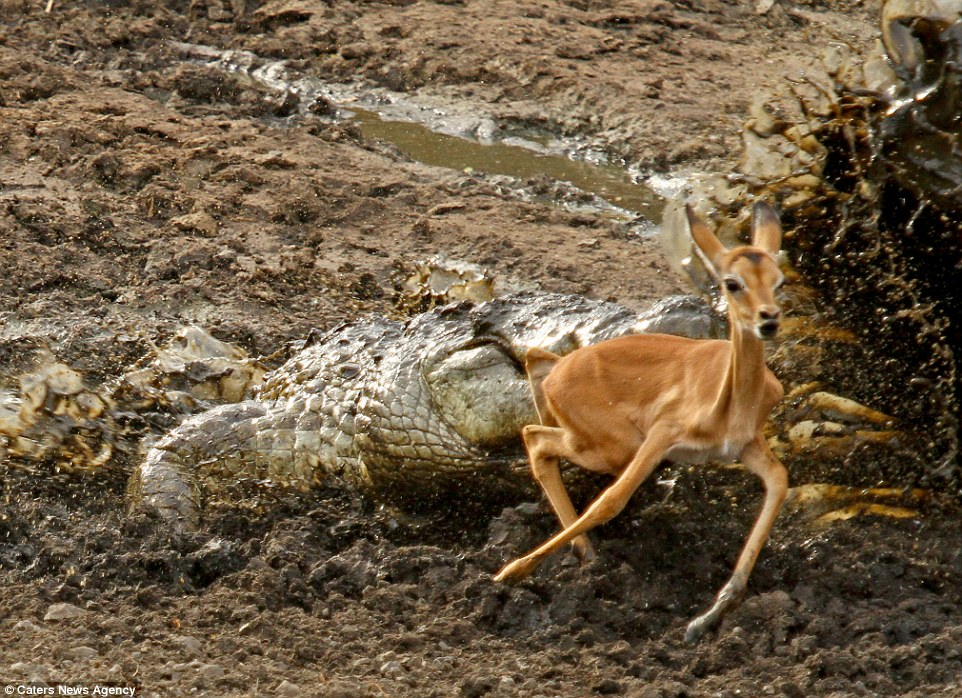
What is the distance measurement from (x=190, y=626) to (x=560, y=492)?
132cm

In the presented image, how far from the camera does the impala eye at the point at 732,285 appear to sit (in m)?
3.88

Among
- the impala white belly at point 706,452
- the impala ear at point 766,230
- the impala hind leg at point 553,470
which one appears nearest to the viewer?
the impala ear at point 766,230

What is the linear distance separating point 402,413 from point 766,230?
1915mm

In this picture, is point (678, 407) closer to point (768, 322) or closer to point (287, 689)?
point (768, 322)

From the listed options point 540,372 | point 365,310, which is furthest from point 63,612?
point 365,310

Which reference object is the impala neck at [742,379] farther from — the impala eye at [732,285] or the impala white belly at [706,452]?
the impala eye at [732,285]

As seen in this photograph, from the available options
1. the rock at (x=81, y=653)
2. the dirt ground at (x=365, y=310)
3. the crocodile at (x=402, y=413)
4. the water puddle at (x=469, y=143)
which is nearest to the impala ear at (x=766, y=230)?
the crocodile at (x=402, y=413)

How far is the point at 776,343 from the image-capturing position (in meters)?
5.33

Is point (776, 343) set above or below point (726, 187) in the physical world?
below

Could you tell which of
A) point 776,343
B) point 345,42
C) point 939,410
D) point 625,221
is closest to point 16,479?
point 776,343

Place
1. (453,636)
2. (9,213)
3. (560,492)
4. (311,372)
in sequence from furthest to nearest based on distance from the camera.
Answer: (9,213) → (311,372) → (560,492) → (453,636)

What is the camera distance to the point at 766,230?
4113mm

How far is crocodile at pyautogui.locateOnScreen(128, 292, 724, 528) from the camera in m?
5.27

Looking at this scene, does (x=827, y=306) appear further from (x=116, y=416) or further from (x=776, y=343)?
(x=116, y=416)
